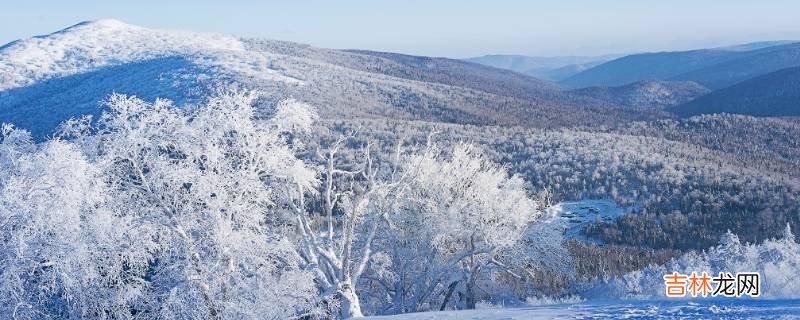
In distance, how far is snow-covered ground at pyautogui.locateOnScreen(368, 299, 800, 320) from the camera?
10.5 m

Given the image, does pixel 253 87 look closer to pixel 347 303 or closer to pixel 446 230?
pixel 446 230

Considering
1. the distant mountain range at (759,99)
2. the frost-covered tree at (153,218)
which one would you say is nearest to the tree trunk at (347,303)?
the frost-covered tree at (153,218)

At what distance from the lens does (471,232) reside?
20547 mm

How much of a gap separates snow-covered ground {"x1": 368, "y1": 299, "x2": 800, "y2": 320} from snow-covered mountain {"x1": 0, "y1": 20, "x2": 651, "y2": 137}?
83986mm

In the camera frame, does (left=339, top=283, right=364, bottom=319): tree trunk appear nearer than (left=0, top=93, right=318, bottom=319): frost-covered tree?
No

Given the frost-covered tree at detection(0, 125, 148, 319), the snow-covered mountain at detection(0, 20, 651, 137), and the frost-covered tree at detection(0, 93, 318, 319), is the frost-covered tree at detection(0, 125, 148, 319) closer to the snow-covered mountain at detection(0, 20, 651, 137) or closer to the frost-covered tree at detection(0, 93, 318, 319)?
the frost-covered tree at detection(0, 93, 318, 319)

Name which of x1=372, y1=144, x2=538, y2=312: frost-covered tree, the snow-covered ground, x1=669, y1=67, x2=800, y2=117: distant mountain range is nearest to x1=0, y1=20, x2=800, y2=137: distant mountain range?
x1=669, y1=67, x2=800, y2=117: distant mountain range

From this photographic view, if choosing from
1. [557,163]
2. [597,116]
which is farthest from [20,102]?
[597,116]

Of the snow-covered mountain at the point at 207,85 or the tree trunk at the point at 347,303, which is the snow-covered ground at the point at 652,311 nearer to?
the tree trunk at the point at 347,303

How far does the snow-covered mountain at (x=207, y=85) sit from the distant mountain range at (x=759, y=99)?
25.7m

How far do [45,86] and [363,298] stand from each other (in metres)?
140

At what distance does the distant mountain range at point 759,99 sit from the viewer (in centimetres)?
13825

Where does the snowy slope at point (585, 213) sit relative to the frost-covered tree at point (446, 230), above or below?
below

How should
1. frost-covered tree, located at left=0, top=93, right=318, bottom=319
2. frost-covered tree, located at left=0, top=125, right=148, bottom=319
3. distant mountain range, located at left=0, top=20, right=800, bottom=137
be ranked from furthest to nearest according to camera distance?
1. distant mountain range, located at left=0, top=20, right=800, bottom=137
2. frost-covered tree, located at left=0, top=93, right=318, bottom=319
3. frost-covered tree, located at left=0, top=125, right=148, bottom=319
